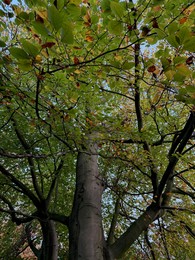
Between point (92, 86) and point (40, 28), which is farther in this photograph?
point (92, 86)

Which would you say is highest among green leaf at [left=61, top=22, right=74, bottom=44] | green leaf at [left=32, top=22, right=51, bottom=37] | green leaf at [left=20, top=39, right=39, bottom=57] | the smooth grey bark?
the smooth grey bark

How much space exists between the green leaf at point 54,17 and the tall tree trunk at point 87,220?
178 cm

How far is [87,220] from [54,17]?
2343mm

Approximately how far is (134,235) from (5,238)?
6.08 m

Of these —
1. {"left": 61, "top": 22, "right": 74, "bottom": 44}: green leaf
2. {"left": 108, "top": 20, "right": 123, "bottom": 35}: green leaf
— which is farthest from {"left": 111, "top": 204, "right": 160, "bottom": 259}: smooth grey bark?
{"left": 61, "top": 22, "right": 74, "bottom": 44}: green leaf

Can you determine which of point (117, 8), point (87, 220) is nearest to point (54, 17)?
point (117, 8)

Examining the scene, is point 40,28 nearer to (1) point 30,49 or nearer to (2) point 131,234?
(1) point 30,49

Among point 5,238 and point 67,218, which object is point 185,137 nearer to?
point 67,218

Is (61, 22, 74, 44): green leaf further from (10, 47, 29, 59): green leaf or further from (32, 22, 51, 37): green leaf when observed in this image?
(10, 47, 29, 59): green leaf

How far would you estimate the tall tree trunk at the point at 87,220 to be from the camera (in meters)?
2.38

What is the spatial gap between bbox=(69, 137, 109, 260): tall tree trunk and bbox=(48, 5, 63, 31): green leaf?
5.84ft

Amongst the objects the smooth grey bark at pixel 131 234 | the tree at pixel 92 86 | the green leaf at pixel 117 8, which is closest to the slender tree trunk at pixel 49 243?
the tree at pixel 92 86

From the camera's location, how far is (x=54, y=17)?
73 cm

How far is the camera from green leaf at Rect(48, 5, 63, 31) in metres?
0.72
